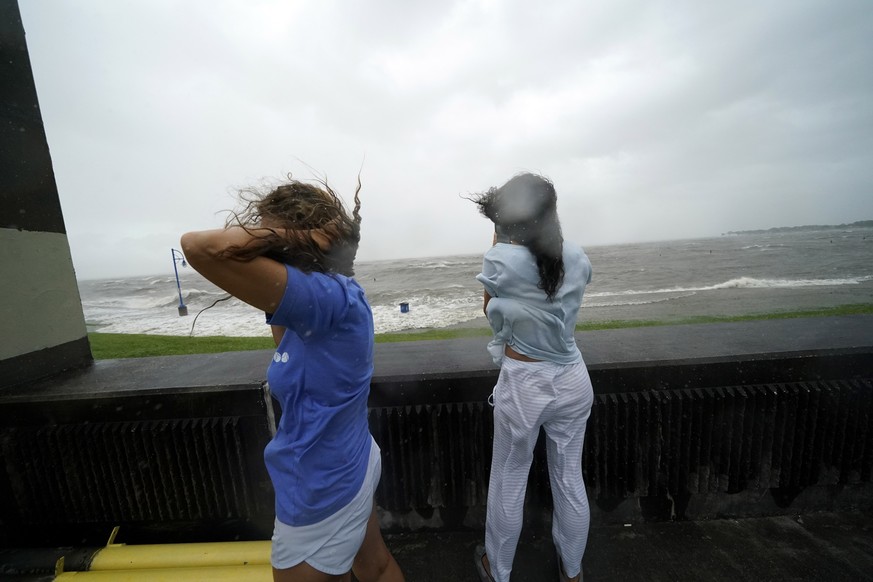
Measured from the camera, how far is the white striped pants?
163 centimetres

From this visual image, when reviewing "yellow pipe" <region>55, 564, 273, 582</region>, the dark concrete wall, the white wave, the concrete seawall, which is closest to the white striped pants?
the concrete seawall

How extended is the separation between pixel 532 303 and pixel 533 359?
27 cm

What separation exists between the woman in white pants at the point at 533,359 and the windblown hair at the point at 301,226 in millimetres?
726

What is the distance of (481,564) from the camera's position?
1.96 meters

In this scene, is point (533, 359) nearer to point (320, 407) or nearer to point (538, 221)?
point (538, 221)

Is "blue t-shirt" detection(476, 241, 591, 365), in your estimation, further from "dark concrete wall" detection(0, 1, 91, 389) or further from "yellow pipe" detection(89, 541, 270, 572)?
"dark concrete wall" detection(0, 1, 91, 389)

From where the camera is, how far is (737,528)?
2176 millimetres

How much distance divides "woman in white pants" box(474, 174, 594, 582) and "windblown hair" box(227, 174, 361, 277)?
0.73 meters

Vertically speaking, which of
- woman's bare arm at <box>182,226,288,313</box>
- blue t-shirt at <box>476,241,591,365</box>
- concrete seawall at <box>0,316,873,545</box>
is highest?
woman's bare arm at <box>182,226,288,313</box>

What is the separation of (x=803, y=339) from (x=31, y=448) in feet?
16.0

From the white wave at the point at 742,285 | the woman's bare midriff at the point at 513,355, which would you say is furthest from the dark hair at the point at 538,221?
the white wave at the point at 742,285

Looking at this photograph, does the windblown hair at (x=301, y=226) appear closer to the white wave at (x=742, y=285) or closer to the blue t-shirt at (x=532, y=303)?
the blue t-shirt at (x=532, y=303)

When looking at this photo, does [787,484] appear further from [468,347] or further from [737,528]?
[468,347]

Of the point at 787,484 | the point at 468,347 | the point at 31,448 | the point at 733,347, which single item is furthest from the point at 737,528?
the point at 31,448
